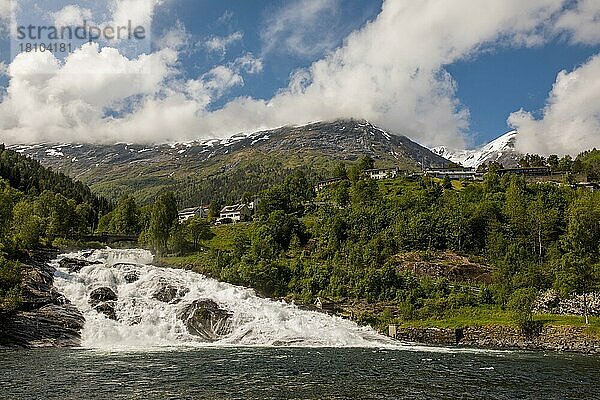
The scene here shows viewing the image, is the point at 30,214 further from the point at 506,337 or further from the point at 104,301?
the point at 506,337

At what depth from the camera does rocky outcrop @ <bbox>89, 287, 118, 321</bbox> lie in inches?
2724

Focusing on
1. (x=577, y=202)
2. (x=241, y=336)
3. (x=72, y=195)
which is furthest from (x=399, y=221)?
(x=72, y=195)

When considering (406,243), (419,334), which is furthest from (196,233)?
(419,334)

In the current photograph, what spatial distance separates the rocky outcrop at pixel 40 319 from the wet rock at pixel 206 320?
13297 mm

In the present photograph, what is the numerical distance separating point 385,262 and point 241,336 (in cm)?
3767


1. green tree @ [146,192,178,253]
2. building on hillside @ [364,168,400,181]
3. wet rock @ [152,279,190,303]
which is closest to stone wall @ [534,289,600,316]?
wet rock @ [152,279,190,303]

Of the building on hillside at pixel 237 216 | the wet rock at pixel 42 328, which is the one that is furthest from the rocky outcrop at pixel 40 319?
the building on hillside at pixel 237 216

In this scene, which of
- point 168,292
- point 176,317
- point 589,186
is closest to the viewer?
point 176,317

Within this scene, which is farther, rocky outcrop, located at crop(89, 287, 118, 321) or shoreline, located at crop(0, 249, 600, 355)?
rocky outcrop, located at crop(89, 287, 118, 321)

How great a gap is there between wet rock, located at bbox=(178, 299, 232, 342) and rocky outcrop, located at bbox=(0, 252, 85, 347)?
13297mm

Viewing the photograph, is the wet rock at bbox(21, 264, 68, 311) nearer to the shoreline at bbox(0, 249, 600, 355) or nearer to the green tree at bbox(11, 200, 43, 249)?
the shoreline at bbox(0, 249, 600, 355)

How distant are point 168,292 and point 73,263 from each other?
20003 millimetres

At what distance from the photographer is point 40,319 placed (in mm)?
62031

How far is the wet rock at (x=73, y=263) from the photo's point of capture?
82188 millimetres
